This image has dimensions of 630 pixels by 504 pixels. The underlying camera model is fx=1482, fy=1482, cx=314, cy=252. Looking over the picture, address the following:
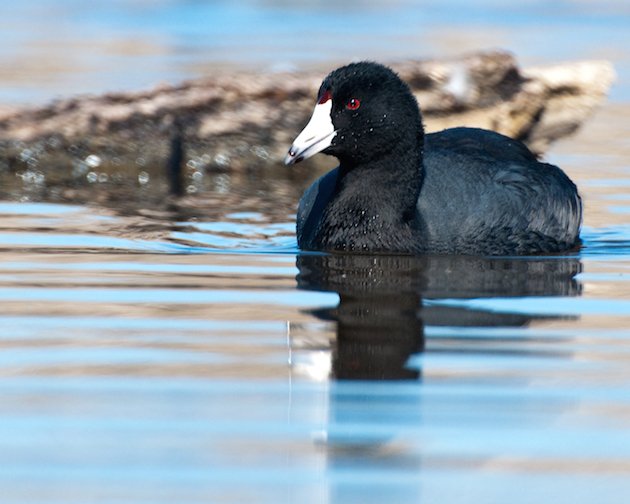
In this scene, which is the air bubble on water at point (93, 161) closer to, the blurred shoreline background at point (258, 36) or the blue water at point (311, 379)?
the blurred shoreline background at point (258, 36)

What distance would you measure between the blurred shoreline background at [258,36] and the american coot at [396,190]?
159 inches

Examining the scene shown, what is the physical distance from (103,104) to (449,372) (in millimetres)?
6241

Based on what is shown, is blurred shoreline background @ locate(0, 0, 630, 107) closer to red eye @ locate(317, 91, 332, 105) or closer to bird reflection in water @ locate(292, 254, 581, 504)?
red eye @ locate(317, 91, 332, 105)

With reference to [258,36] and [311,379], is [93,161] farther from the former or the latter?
[258,36]

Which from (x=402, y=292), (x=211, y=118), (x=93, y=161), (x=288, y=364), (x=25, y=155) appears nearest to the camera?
(x=288, y=364)

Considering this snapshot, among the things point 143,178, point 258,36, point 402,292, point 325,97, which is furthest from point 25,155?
point 258,36

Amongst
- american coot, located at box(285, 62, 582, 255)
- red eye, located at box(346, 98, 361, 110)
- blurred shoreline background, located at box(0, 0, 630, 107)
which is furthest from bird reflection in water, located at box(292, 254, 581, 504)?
blurred shoreline background, located at box(0, 0, 630, 107)

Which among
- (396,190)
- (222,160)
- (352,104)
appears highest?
(352,104)

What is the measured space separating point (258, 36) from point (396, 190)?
492 inches

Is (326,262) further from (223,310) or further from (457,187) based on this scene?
(223,310)

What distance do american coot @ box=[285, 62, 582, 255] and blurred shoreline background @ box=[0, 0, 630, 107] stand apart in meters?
4.04

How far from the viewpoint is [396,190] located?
654 cm

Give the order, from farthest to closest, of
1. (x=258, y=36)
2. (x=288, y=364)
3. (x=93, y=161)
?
(x=258, y=36) → (x=93, y=161) → (x=288, y=364)

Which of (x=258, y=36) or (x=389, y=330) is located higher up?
(x=258, y=36)
